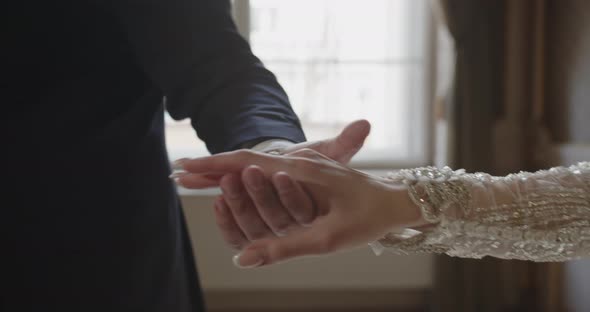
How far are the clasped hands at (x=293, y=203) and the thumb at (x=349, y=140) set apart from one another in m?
0.06

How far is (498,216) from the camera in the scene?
0.81 m

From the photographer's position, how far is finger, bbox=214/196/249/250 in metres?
0.73

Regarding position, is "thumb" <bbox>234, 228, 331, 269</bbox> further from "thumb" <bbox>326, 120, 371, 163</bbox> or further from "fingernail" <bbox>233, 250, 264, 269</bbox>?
"thumb" <bbox>326, 120, 371, 163</bbox>

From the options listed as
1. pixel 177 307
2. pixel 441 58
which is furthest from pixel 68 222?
pixel 441 58

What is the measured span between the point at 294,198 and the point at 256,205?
0.04 m

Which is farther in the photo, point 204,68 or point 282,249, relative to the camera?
point 204,68

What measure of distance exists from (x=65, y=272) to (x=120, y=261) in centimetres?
7

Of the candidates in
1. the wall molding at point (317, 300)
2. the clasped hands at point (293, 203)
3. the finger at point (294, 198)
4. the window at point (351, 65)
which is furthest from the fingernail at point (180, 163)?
the wall molding at point (317, 300)

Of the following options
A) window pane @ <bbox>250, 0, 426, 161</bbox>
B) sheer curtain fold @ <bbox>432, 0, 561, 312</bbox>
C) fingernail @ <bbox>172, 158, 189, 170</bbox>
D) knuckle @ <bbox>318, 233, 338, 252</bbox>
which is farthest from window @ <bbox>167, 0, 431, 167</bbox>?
knuckle @ <bbox>318, 233, 338, 252</bbox>

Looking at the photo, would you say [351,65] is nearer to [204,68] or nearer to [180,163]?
[204,68]

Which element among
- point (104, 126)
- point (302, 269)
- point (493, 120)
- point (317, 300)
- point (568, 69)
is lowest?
point (317, 300)

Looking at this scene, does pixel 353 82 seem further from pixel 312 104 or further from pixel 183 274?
pixel 183 274

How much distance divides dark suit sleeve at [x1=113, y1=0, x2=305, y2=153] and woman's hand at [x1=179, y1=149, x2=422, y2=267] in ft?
0.41

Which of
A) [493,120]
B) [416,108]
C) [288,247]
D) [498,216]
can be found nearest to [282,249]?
[288,247]
